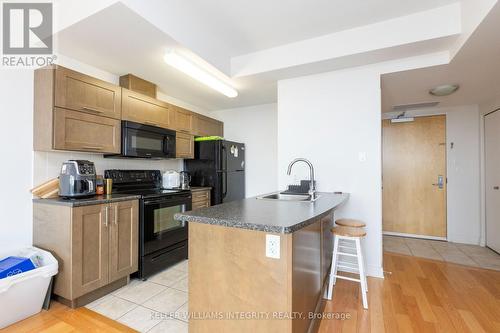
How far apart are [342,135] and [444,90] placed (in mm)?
1610

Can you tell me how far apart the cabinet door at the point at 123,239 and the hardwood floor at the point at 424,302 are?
1.88 metres

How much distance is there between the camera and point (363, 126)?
2686mm

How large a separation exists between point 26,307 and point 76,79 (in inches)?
77.9

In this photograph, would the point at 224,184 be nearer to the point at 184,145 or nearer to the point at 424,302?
the point at 184,145

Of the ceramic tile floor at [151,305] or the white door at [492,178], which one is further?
the white door at [492,178]

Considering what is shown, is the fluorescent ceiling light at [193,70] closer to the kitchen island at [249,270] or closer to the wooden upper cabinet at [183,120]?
the wooden upper cabinet at [183,120]

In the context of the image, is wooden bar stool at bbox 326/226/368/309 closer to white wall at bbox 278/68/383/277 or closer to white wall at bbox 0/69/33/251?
white wall at bbox 278/68/383/277

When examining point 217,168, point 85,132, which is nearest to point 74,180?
point 85,132

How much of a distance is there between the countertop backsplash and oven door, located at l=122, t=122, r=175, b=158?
1.25 feet

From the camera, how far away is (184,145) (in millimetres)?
3604

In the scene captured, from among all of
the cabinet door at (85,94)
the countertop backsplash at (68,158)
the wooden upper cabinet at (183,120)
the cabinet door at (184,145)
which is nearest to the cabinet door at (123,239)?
the countertop backsplash at (68,158)

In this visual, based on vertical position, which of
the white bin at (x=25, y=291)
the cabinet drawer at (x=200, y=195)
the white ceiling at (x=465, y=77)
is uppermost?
the white ceiling at (x=465, y=77)

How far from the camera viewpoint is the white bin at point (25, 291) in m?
1.72

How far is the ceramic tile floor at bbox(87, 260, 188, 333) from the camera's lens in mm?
1833
